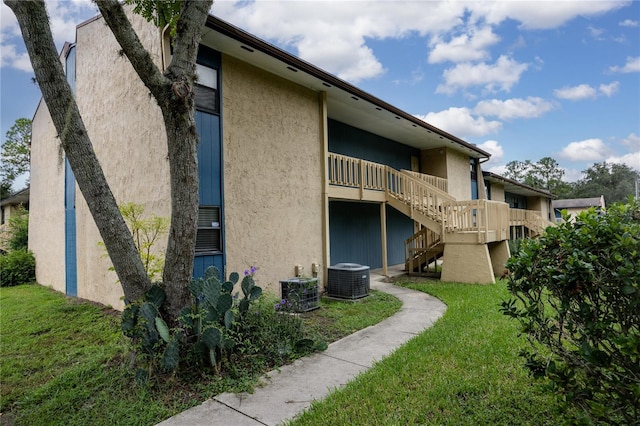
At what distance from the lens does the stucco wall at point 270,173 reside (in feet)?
24.3

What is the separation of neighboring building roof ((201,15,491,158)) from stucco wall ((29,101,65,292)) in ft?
22.1

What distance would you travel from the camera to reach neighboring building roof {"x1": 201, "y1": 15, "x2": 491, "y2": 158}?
22.4 ft

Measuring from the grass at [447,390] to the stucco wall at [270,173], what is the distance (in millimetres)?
4029

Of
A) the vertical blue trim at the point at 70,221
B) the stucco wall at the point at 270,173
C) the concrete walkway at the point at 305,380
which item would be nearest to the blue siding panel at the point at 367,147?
the stucco wall at the point at 270,173

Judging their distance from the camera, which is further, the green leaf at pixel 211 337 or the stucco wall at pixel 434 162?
the stucco wall at pixel 434 162

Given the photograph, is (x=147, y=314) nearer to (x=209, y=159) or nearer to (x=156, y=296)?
(x=156, y=296)

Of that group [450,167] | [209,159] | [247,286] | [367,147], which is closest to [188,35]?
[209,159]

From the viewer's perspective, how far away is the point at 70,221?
32.3 feet

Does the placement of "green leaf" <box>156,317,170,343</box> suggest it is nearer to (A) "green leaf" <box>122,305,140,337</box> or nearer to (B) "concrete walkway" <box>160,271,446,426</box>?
(A) "green leaf" <box>122,305,140,337</box>

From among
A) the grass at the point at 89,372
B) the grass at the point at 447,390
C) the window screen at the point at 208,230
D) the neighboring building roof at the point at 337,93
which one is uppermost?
the neighboring building roof at the point at 337,93

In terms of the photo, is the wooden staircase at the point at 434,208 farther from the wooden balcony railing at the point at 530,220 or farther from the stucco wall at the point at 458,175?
the wooden balcony railing at the point at 530,220

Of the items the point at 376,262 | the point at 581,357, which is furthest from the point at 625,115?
the point at 581,357

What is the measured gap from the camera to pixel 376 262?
1402cm

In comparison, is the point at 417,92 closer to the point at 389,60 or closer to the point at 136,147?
the point at 389,60
